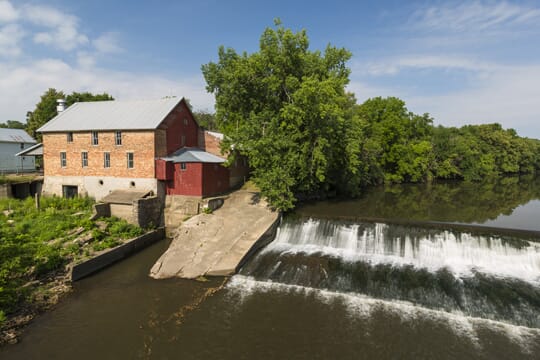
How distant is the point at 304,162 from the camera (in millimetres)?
21984

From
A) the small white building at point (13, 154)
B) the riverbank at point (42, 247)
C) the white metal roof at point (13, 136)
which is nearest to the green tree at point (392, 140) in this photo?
the riverbank at point (42, 247)

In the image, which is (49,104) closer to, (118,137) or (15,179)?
(15,179)

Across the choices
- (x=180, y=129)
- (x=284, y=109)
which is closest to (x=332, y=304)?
(x=284, y=109)

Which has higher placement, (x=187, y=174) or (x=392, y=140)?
(x=392, y=140)

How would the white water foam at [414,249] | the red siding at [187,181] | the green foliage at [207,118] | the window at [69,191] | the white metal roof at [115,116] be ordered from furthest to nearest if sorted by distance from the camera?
1. the green foliage at [207,118]
2. the window at [69,191]
3. the white metal roof at [115,116]
4. the red siding at [187,181]
5. the white water foam at [414,249]

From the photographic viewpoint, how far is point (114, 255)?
1745cm

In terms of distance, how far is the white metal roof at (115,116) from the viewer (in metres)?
24.4

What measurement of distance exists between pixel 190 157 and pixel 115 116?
828 centimetres

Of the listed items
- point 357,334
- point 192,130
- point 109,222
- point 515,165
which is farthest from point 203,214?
point 515,165

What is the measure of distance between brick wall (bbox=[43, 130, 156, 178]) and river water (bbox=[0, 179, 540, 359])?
28.5 ft

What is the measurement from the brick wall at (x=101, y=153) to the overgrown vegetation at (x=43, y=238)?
3.07 meters

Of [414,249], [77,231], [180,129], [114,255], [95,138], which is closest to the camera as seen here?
[414,249]

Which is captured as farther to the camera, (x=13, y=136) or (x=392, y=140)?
Result: (x=392, y=140)

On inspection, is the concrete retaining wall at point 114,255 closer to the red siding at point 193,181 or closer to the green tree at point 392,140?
the red siding at point 193,181
